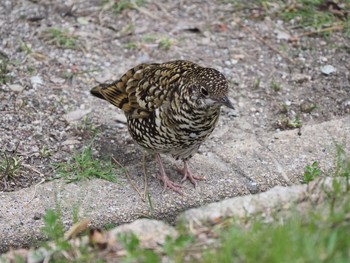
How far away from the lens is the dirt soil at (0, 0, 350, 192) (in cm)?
691

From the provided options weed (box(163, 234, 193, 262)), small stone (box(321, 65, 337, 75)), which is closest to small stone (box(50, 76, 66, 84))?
small stone (box(321, 65, 337, 75))

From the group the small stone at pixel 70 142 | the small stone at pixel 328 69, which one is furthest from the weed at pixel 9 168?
the small stone at pixel 328 69

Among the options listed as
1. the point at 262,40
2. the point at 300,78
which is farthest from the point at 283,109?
the point at 262,40

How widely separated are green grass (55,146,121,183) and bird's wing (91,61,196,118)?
1.65ft

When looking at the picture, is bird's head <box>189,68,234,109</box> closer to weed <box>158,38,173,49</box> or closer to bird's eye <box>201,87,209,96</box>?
bird's eye <box>201,87,209,96</box>

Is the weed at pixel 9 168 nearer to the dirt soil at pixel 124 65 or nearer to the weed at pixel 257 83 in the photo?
the dirt soil at pixel 124 65

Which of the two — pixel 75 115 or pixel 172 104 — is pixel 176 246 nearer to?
pixel 172 104

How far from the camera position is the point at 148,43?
8.09 meters

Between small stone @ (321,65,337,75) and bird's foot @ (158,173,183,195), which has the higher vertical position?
bird's foot @ (158,173,183,195)

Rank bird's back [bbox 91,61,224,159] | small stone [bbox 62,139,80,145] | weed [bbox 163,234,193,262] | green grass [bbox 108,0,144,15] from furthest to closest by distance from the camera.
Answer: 1. green grass [bbox 108,0,144,15]
2. small stone [bbox 62,139,80,145]
3. bird's back [bbox 91,61,224,159]
4. weed [bbox 163,234,193,262]

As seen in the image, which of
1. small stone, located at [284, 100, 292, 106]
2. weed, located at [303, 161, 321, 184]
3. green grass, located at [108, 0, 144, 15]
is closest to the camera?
weed, located at [303, 161, 321, 184]

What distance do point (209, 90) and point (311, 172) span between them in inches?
45.7

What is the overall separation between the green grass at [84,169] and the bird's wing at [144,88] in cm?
50

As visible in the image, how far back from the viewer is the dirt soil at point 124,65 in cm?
691
